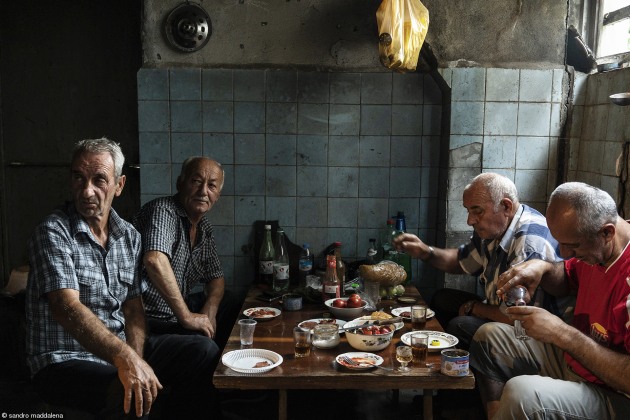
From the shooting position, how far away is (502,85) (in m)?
3.88

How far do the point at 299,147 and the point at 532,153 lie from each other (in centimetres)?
156

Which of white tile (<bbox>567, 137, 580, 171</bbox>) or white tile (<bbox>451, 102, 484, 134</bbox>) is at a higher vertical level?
A: white tile (<bbox>451, 102, 484, 134</bbox>)

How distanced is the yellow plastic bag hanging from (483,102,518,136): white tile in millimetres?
686

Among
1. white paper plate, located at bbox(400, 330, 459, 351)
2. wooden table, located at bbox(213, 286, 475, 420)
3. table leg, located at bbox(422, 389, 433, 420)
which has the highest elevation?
white paper plate, located at bbox(400, 330, 459, 351)

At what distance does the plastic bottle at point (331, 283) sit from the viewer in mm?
3212

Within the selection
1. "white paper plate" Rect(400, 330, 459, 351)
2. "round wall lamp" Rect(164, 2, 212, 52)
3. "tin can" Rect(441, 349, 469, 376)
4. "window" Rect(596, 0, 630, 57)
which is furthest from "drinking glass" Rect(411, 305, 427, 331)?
"round wall lamp" Rect(164, 2, 212, 52)

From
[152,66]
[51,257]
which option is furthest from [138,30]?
[51,257]

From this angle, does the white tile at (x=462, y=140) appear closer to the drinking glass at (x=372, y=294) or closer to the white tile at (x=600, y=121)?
the white tile at (x=600, y=121)

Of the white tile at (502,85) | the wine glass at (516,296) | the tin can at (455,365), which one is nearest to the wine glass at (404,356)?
the tin can at (455,365)

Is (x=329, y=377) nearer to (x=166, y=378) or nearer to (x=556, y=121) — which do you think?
(x=166, y=378)

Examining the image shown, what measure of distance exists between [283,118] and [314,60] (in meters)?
0.44

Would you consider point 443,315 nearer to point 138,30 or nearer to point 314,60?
point 314,60

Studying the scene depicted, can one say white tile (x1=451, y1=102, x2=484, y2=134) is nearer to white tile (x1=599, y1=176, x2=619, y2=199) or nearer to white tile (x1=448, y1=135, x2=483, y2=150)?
white tile (x1=448, y1=135, x2=483, y2=150)

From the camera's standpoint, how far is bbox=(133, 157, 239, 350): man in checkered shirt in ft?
9.94
